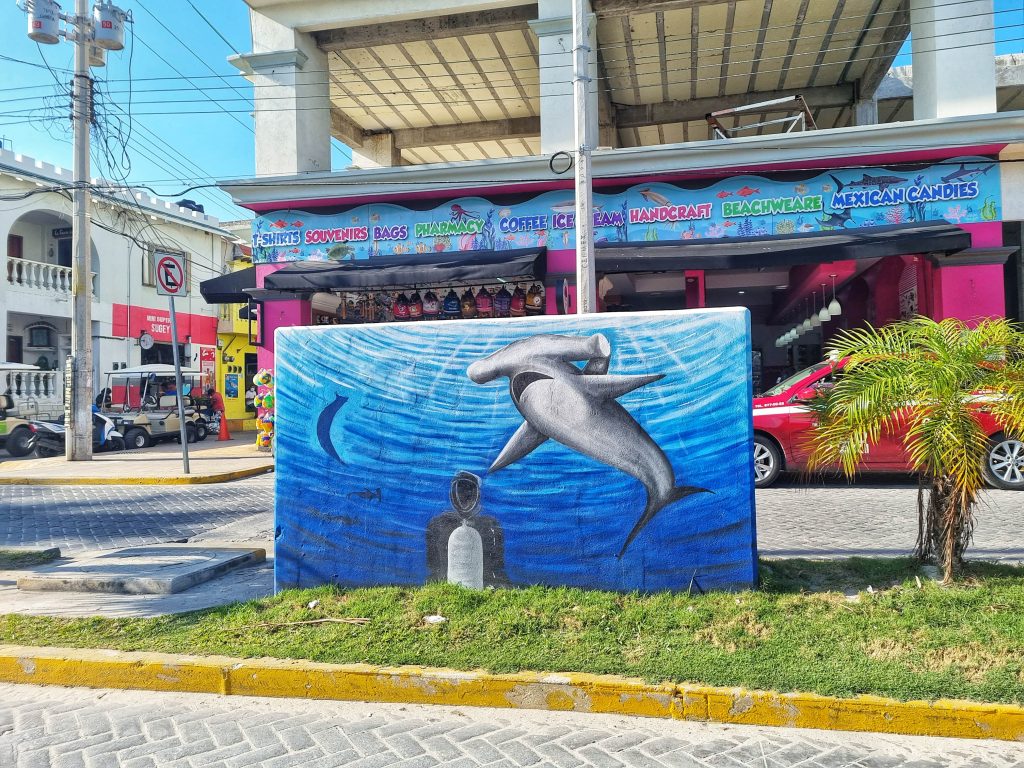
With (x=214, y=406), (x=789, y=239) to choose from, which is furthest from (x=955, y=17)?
(x=214, y=406)

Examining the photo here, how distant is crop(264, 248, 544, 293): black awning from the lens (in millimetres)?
13086

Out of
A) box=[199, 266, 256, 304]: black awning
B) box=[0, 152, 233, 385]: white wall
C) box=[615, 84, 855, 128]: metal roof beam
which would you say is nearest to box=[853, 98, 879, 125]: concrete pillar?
box=[615, 84, 855, 128]: metal roof beam

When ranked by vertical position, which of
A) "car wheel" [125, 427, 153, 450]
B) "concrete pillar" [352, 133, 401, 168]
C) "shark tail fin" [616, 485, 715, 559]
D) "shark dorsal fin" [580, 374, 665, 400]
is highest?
"concrete pillar" [352, 133, 401, 168]

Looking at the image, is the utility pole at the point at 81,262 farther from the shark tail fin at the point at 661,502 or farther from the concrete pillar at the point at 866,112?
the concrete pillar at the point at 866,112

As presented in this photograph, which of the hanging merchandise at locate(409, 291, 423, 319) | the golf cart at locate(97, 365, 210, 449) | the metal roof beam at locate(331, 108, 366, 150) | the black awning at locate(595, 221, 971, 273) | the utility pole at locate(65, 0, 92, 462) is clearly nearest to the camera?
the black awning at locate(595, 221, 971, 273)

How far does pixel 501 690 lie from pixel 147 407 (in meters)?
21.2

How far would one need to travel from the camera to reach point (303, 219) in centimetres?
1525

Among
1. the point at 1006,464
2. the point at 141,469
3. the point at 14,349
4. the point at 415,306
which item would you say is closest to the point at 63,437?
the point at 141,469

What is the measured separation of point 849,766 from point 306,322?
43.8ft

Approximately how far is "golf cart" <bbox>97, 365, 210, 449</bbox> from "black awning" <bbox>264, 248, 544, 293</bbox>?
8947 millimetres

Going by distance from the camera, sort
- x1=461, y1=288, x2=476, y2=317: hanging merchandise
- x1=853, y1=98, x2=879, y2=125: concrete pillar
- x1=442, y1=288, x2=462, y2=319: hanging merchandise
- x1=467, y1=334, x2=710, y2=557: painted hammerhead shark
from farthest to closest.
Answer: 1. x1=853, y1=98, x2=879, y2=125: concrete pillar
2. x1=442, y1=288, x2=462, y2=319: hanging merchandise
3. x1=461, y1=288, x2=476, y2=317: hanging merchandise
4. x1=467, y1=334, x2=710, y2=557: painted hammerhead shark

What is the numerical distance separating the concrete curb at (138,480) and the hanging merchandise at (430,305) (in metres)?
4.37

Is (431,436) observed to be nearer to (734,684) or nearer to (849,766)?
(734,684)

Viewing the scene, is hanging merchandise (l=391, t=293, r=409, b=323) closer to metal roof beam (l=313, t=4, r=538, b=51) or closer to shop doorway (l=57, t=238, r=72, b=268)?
metal roof beam (l=313, t=4, r=538, b=51)
